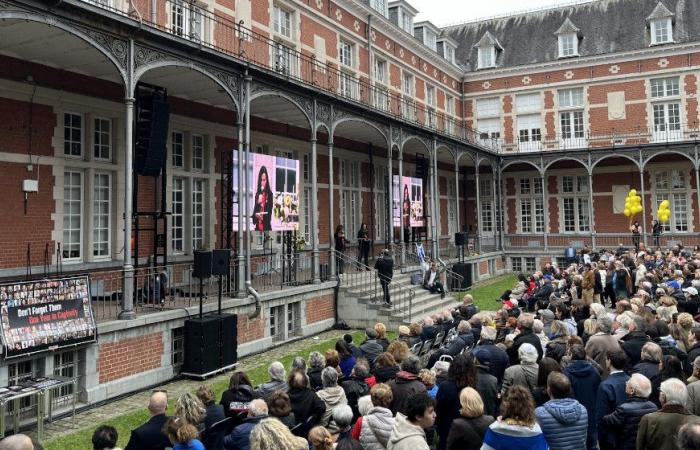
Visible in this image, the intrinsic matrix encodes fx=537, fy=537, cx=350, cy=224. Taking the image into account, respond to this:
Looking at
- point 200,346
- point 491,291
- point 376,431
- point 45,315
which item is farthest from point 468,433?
point 491,291

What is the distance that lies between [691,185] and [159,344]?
25.5 m

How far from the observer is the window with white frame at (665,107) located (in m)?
25.9

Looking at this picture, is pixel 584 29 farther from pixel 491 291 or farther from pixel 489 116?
pixel 491 291

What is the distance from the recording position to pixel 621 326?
7004mm

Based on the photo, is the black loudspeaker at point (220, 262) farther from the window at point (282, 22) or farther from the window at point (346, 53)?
the window at point (346, 53)

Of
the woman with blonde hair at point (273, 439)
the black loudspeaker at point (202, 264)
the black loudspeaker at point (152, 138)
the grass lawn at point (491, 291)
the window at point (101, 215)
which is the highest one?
the black loudspeaker at point (152, 138)

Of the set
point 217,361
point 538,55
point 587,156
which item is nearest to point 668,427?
point 217,361

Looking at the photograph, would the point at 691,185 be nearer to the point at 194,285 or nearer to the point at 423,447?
the point at 194,285

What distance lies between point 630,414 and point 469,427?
1.35 meters

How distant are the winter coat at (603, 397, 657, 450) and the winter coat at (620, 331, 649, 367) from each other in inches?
72.9

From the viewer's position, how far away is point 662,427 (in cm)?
367

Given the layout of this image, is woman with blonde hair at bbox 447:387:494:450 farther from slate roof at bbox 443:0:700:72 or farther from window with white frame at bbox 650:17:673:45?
window with white frame at bbox 650:17:673:45

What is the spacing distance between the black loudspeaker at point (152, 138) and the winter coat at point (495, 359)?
702 centimetres

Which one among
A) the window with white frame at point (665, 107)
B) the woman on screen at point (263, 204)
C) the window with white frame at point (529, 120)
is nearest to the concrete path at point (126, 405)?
the woman on screen at point (263, 204)
